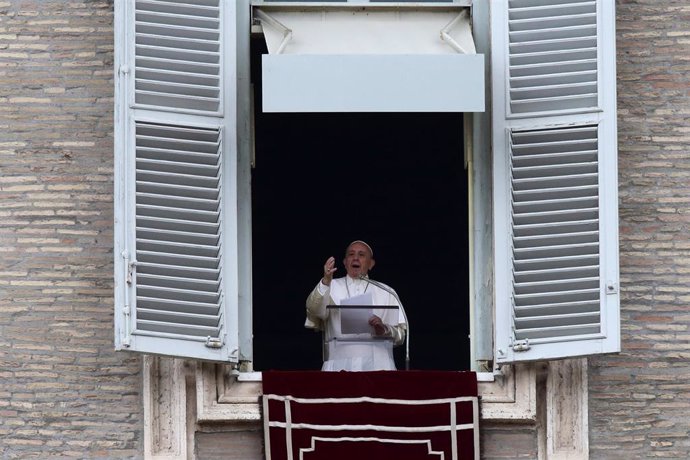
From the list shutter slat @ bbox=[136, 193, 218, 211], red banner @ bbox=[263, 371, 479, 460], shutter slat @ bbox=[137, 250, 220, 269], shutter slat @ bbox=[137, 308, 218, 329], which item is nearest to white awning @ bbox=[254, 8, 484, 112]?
shutter slat @ bbox=[136, 193, 218, 211]

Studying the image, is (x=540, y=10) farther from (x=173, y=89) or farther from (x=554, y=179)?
(x=173, y=89)

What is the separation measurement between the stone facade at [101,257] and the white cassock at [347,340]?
1.00m

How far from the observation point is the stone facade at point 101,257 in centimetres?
1168

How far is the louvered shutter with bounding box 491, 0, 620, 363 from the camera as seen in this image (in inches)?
456

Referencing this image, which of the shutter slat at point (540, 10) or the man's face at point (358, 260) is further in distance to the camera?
the man's face at point (358, 260)

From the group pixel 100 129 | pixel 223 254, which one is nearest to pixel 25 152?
pixel 100 129

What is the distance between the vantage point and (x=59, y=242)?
39.2 ft

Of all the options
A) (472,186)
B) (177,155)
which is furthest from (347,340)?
Result: (177,155)

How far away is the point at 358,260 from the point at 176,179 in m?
1.91

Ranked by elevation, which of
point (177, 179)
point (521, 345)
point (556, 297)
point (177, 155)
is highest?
point (177, 155)

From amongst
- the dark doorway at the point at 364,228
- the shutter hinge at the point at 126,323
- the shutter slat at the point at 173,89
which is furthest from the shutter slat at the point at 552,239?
the dark doorway at the point at 364,228

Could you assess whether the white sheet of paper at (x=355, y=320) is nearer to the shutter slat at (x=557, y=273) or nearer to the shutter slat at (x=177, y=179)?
the shutter slat at (x=557, y=273)

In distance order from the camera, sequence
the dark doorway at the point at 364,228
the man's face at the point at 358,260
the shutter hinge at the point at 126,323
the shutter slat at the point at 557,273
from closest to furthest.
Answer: the shutter hinge at the point at 126,323 → the shutter slat at the point at 557,273 → the man's face at the point at 358,260 → the dark doorway at the point at 364,228

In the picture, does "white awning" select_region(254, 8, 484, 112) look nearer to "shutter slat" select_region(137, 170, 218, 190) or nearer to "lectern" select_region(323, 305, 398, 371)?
"shutter slat" select_region(137, 170, 218, 190)
